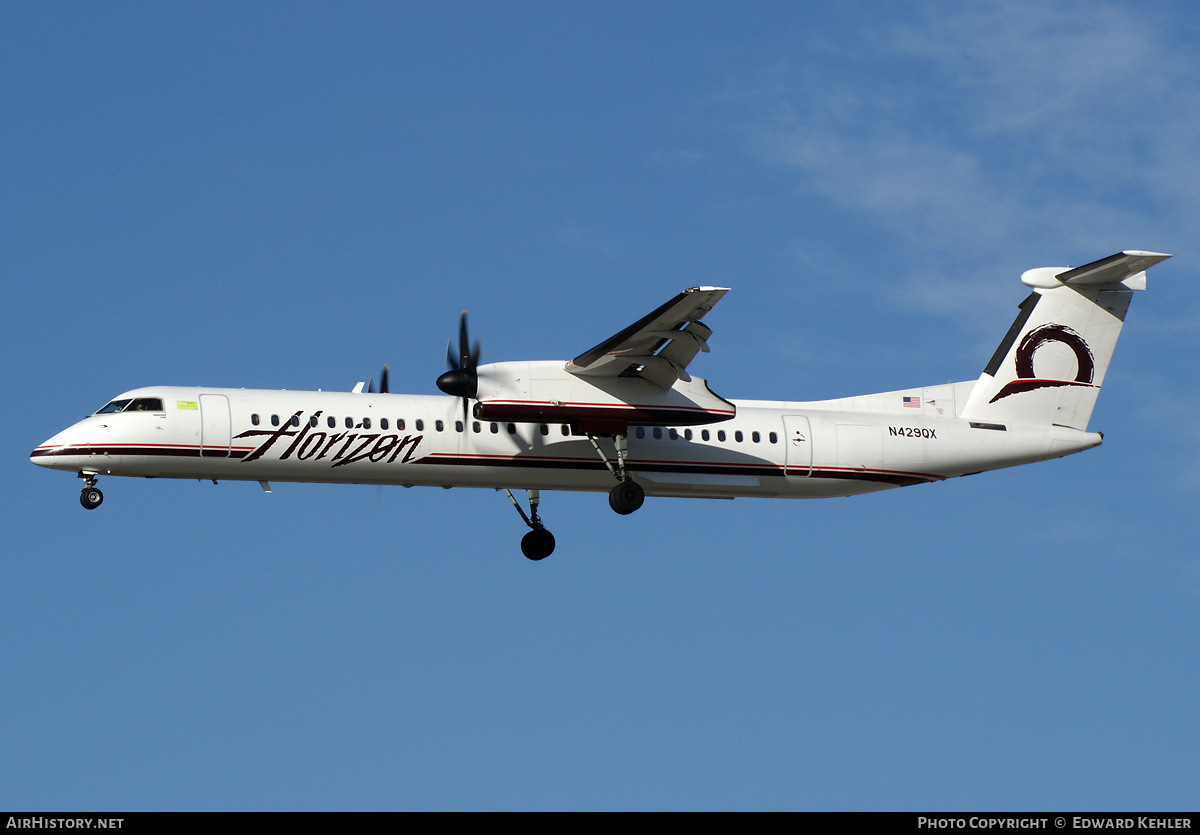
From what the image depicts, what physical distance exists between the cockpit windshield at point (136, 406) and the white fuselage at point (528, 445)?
121mm

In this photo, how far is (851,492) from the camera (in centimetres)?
2756

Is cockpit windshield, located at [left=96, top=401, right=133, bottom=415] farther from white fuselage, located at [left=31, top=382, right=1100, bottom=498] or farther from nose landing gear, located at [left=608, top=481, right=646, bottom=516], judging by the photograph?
nose landing gear, located at [left=608, top=481, right=646, bottom=516]

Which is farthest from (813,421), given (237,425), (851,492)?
(237,425)

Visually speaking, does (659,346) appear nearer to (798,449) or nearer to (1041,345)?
(798,449)

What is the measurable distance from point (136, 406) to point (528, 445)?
6750mm

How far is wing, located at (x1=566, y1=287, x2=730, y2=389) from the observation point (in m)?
23.4

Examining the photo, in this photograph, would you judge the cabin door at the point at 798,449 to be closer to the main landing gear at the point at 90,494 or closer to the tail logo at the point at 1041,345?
the tail logo at the point at 1041,345

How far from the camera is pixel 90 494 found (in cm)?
2430

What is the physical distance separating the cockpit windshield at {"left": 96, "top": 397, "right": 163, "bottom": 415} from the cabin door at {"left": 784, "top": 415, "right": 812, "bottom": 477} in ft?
36.9

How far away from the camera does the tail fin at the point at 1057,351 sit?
27922 millimetres

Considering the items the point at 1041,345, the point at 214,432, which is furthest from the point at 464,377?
the point at 1041,345

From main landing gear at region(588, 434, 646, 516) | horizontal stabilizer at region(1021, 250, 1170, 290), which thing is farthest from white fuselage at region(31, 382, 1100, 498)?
horizontal stabilizer at region(1021, 250, 1170, 290)

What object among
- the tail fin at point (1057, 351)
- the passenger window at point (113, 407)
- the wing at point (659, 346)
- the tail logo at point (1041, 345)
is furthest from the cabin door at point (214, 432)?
the tail logo at point (1041, 345)
